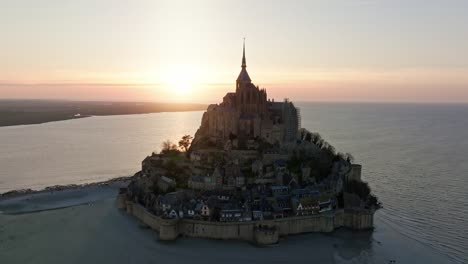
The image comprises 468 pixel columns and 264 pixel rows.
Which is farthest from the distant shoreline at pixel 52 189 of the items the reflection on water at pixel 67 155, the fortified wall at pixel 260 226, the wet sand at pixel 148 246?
the fortified wall at pixel 260 226

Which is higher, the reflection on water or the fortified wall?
the reflection on water

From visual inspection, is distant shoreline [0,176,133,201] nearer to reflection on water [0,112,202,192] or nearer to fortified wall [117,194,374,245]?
reflection on water [0,112,202,192]

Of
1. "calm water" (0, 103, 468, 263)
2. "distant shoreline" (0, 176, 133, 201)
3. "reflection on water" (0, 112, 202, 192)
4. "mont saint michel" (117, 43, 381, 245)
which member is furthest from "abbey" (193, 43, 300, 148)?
"reflection on water" (0, 112, 202, 192)

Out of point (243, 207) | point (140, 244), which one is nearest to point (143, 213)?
point (140, 244)

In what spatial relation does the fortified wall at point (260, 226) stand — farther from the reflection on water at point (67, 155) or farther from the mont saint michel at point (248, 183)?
the reflection on water at point (67, 155)

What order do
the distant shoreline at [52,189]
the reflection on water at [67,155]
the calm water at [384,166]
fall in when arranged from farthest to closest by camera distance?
1. the reflection on water at [67,155]
2. the distant shoreline at [52,189]
3. the calm water at [384,166]

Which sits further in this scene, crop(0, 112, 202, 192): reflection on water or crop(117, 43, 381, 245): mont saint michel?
crop(0, 112, 202, 192): reflection on water

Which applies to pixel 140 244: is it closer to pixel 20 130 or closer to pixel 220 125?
pixel 220 125
